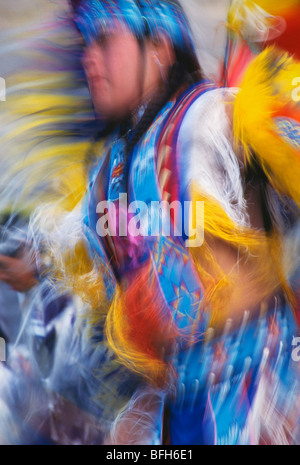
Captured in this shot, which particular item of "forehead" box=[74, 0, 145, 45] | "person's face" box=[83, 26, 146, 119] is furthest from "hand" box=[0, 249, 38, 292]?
"forehead" box=[74, 0, 145, 45]

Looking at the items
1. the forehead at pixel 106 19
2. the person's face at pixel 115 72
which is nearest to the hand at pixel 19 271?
the person's face at pixel 115 72

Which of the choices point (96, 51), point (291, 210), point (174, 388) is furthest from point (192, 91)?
point (174, 388)

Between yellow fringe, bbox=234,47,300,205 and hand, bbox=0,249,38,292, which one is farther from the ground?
yellow fringe, bbox=234,47,300,205

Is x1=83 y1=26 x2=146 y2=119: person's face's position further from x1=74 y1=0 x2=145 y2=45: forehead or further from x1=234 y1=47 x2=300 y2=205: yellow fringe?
x1=234 y1=47 x2=300 y2=205: yellow fringe

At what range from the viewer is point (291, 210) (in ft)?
5.59

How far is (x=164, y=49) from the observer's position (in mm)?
1633

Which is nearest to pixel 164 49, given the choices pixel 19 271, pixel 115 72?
pixel 115 72

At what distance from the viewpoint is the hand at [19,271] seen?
5.33 feet

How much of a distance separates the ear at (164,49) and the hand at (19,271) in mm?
885

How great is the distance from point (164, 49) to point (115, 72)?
203 mm

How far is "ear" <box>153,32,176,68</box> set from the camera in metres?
1.63

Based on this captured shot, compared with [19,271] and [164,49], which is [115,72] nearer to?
[164,49]

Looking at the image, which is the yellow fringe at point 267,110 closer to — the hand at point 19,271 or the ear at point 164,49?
the ear at point 164,49

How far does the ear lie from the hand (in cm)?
89
